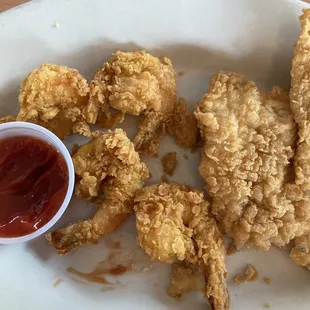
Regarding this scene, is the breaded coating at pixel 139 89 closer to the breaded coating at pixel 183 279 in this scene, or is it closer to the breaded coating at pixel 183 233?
the breaded coating at pixel 183 233

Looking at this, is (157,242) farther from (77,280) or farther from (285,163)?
(285,163)

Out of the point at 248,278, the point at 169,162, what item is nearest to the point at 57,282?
the point at 169,162

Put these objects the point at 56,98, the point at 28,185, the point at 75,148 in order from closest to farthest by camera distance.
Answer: the point at 28,185
the point at 56,98
the point at 75,148

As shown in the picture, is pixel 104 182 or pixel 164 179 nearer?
pixel 104 182

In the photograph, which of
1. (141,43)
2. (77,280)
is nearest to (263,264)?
(77,280)

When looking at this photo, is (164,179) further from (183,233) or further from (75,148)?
(75,148)

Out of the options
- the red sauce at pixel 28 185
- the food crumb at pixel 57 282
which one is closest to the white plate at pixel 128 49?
the food crumb at pixel 57 282
